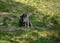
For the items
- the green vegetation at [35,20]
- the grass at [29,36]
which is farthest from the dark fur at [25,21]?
the grass at [29,36]

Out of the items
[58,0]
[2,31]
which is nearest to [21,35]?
[2,31]

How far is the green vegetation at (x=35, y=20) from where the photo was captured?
10219 mm

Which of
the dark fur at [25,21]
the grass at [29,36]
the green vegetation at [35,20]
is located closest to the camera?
the grass at [29,36]

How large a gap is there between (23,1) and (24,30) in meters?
7.91

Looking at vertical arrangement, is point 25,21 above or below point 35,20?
above

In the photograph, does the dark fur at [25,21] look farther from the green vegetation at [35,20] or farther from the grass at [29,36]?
the grass at [29,36]

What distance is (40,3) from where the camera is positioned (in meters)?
18.8

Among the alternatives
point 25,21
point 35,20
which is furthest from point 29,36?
point 35,20

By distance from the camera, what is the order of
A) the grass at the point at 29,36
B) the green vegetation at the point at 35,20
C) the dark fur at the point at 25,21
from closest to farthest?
the grass at the point at 29,36 → the green vegetation at the point at 35,20 → the dark fur at the point at 25,21

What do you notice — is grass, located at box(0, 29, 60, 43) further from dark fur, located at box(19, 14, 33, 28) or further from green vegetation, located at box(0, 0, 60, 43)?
dark fur, located at box(19, 14, 33, 28)

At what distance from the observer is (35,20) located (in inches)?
538

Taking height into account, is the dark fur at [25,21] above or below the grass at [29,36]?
above

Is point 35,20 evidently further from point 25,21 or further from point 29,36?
point 29,36

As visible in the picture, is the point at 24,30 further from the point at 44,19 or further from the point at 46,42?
the point at 44,19
